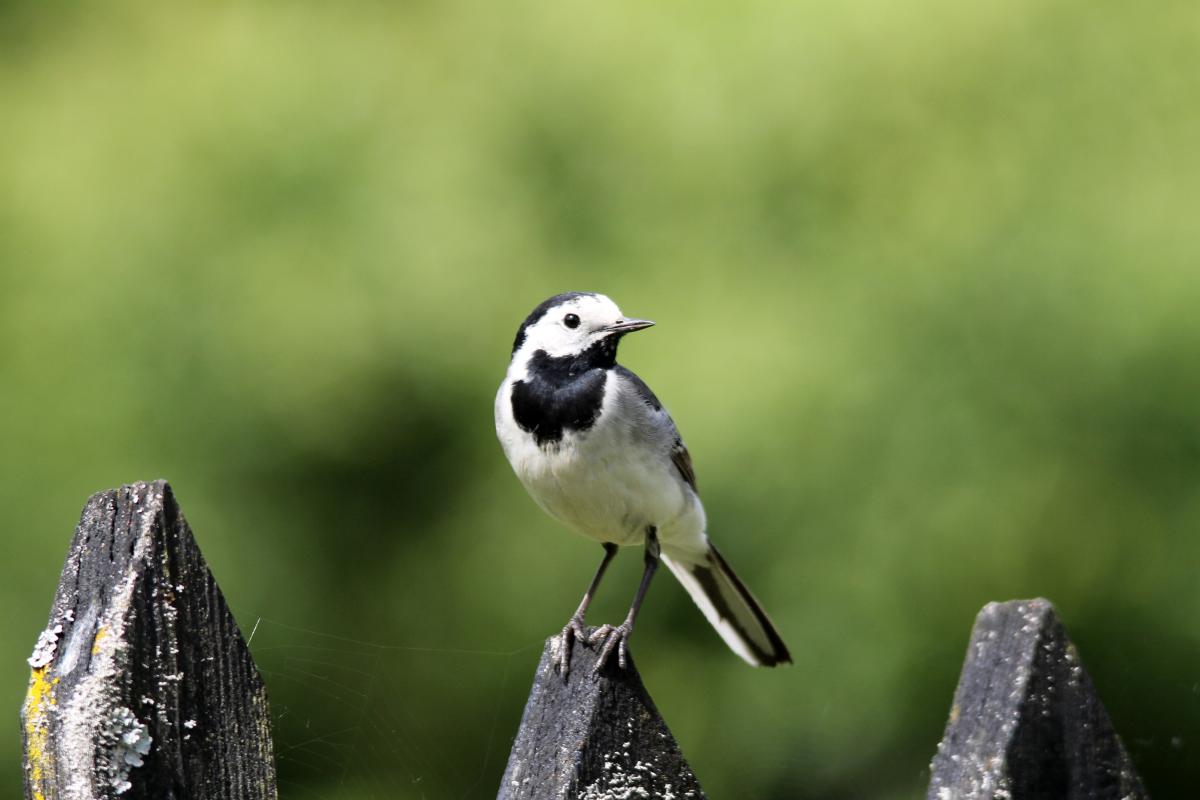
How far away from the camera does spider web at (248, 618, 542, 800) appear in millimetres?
3771

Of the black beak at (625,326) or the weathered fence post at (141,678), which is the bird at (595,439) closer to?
the black beak at (625,326)

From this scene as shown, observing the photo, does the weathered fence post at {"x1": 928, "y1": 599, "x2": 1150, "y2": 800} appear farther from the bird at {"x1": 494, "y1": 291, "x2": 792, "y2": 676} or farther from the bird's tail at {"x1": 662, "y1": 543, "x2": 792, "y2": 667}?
the bird's tail at {"x1": 662, "y1": 543, "x2": 792, "y2": 667}

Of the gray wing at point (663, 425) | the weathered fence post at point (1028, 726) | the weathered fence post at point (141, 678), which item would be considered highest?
the gray wing at point (663, 425)

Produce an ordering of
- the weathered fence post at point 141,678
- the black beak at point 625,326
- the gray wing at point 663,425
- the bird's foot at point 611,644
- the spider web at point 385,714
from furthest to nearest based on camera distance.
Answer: the spider web at point 385,714 → the gray wing at point 663,425 → the black beak at point 625,326 → the bird's foot at point 611,644 → the weathered fence post at point 141,678

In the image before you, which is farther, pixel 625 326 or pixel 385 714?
pixel 385 714

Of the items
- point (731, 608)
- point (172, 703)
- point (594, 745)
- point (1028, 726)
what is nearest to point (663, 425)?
point (731, 608)

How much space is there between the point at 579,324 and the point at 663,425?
32 cm

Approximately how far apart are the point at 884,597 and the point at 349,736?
1.50 m

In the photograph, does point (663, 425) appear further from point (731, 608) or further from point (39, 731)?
point (39, 731)

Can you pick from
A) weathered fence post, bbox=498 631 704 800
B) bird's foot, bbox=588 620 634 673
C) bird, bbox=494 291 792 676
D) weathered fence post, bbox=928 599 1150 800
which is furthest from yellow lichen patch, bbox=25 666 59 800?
bird, bbox=494 291 792 676

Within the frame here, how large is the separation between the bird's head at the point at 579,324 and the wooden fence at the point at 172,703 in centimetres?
145

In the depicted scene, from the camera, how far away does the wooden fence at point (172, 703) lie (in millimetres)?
1686

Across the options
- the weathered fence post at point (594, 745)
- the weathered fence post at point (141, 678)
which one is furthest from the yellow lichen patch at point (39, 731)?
the weathered fence post at point (594, 745)

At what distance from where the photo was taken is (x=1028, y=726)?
151 centimetres
